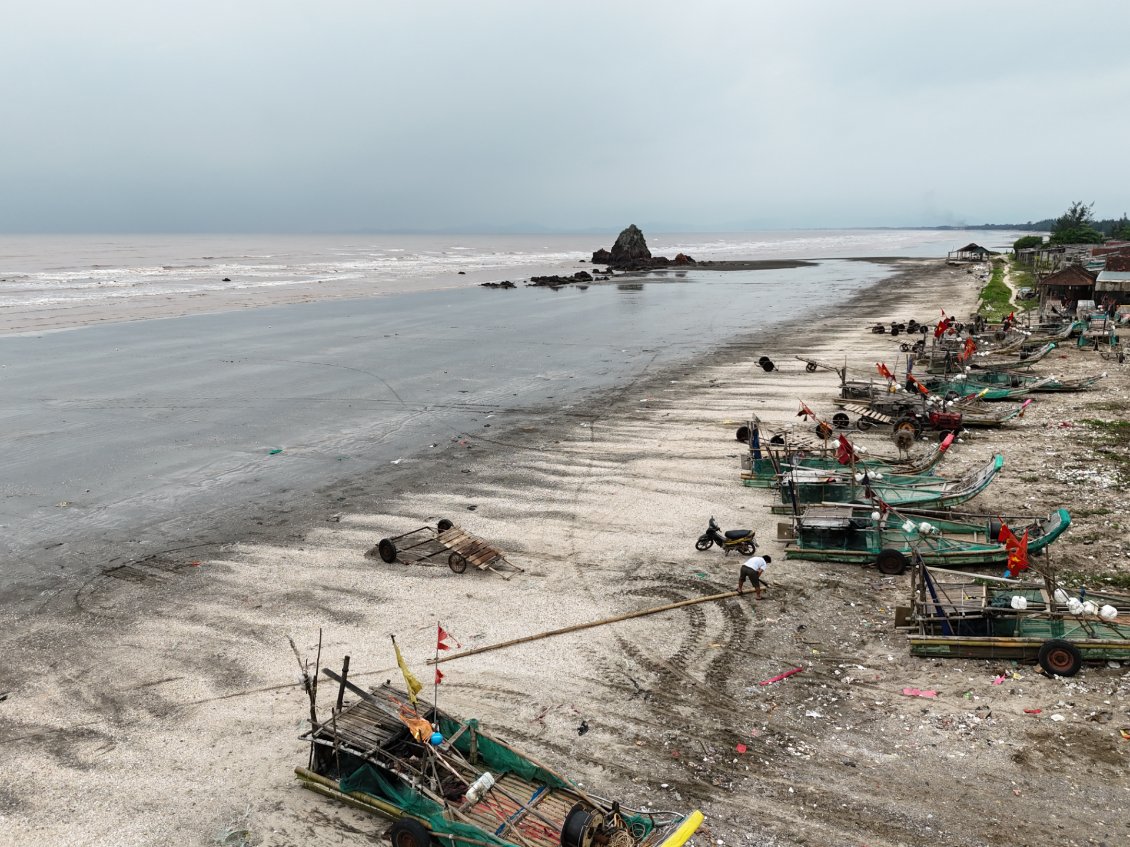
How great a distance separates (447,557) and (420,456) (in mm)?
8248

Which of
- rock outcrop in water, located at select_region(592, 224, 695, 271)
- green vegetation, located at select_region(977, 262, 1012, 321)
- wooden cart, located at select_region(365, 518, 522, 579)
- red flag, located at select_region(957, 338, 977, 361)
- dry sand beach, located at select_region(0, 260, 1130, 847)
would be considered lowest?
Result: dry sand beach, located at select_region(0, 260, 1130, 847)

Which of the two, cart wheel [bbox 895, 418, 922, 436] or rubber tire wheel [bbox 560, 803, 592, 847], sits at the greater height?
cart wheel [bbox 895, 418, 922, 436]

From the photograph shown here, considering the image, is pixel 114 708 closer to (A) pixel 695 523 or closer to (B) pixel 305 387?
(A) pixel 695 523

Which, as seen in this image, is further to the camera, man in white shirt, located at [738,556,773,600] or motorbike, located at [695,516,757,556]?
motorbike, located at [695,516,757,556]

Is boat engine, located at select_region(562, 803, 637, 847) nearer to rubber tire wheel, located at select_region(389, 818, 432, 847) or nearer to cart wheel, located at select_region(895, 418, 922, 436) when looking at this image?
rubber tire wheel, located at select_region(389, 818, 432, 847)

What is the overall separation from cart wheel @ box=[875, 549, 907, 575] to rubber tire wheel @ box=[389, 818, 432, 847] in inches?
413

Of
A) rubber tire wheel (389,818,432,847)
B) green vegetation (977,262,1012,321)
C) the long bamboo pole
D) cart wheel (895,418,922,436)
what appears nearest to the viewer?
rubber tire wheel (389,818,432,847)

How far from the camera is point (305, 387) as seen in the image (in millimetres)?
34906

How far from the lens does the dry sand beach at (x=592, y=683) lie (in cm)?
965

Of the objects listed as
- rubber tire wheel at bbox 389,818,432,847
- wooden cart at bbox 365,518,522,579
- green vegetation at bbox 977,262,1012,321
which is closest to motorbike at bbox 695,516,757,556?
wooden cart at bbox 365,518,522,579

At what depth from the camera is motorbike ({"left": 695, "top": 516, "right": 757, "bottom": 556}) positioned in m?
16.3

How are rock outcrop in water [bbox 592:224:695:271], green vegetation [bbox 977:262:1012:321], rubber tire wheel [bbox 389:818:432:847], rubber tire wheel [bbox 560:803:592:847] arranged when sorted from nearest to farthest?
rubber tire wheel [bbox 560:803:592:847] < rubber tire wheel [bbox 389:818:432:847] < green vegetation [bbox 977:262:1012:321] < rock outcrop in water [bbox 592:224:695:271]

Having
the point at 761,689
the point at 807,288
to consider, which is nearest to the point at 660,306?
the point at 807,288

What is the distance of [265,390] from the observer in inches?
1348
